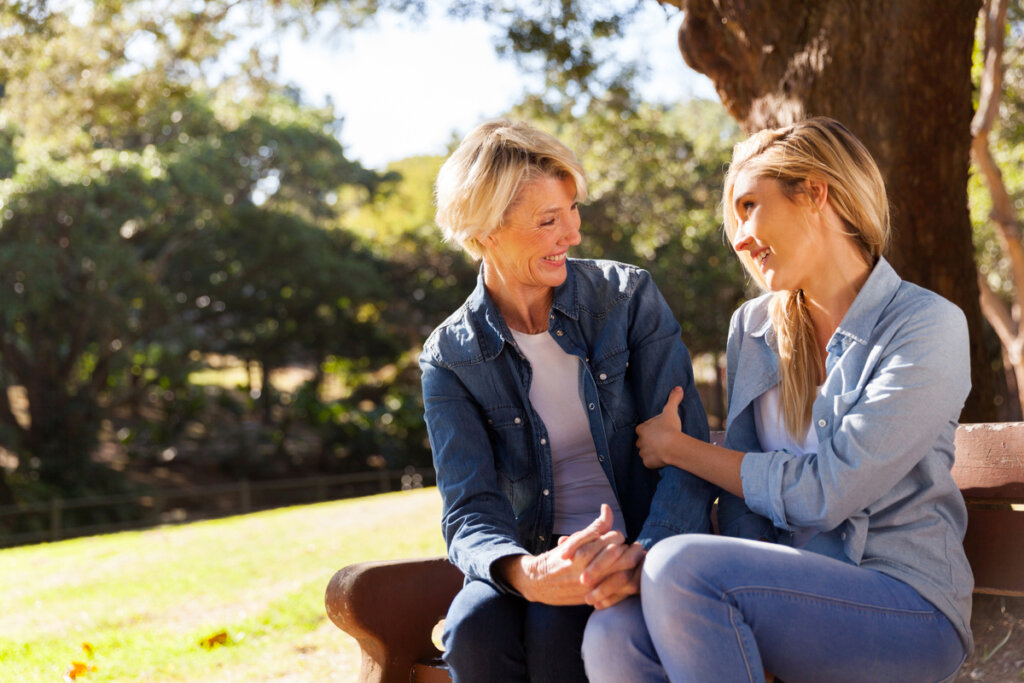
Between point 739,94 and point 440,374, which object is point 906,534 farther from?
point 739,94

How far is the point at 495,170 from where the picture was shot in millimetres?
2617

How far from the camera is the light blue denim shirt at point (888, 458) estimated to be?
2068 mm

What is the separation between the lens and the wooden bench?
2.41 metres

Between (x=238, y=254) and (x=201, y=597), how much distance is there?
16.0 m

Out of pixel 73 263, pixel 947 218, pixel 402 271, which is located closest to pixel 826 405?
pixel 947 218

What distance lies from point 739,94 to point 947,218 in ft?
3.42

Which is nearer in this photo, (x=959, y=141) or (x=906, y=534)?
(x=906, y=534)

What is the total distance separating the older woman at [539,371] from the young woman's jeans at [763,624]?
44cm

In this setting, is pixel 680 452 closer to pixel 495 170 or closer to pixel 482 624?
pixel 482 624

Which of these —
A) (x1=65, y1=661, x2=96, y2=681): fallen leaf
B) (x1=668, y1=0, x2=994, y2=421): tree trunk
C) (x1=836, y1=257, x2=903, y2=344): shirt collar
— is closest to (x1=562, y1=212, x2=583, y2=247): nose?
(x1=836, y1=257, x2=903, y2=344): shirt collar

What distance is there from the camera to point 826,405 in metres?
2.26

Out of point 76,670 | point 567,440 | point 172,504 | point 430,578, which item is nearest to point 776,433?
point 567,440

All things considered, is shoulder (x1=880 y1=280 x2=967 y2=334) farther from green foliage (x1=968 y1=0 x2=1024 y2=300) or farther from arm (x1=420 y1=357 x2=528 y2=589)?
green foliage (x1=968 y1=0 x2=1024 y2=300)

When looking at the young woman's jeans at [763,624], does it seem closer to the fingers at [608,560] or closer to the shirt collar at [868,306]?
the fingers at [608,560]
